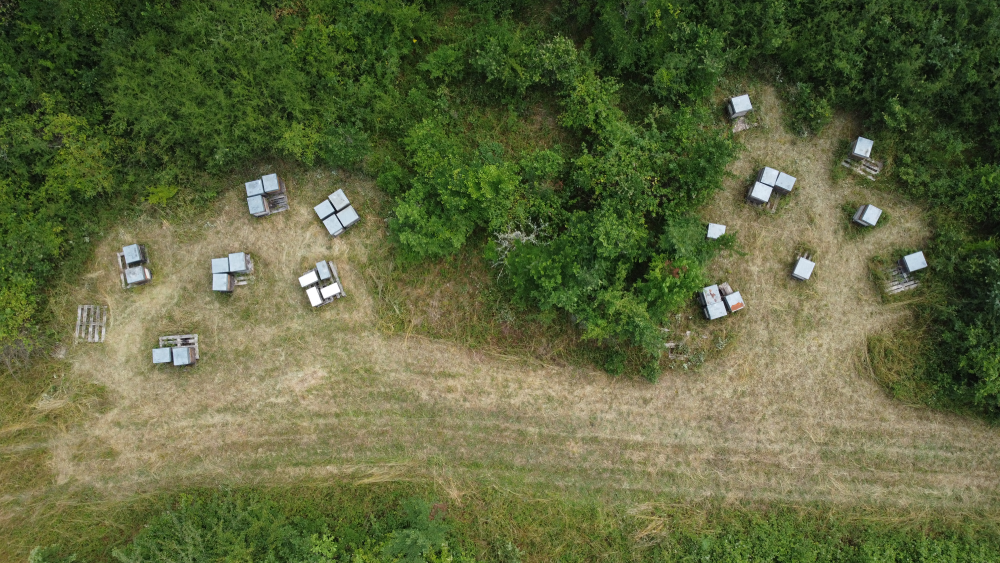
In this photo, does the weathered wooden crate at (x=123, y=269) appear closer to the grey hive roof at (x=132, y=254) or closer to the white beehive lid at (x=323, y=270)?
the grey hive roof at (x=132, y=254)

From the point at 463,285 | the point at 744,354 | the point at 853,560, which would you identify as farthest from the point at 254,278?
the point at 853,560

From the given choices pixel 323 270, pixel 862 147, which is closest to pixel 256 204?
pixel 323 270

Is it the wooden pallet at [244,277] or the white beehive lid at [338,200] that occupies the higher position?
the white beehive lid at [338,200]

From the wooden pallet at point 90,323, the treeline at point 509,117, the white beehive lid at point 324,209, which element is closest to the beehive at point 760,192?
the treeline at point 509,117

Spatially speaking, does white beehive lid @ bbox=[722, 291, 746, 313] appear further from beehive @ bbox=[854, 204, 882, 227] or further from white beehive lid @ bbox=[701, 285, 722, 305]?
beehive @ bbox=[854, 204, 882, 227]

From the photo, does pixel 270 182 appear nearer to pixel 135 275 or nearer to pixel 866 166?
pixel 135 275

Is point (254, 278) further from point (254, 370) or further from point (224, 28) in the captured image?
point (224, 28)

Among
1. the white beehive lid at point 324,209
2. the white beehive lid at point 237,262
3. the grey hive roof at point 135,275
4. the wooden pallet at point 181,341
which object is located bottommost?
the wooden pallet at point 181,341
